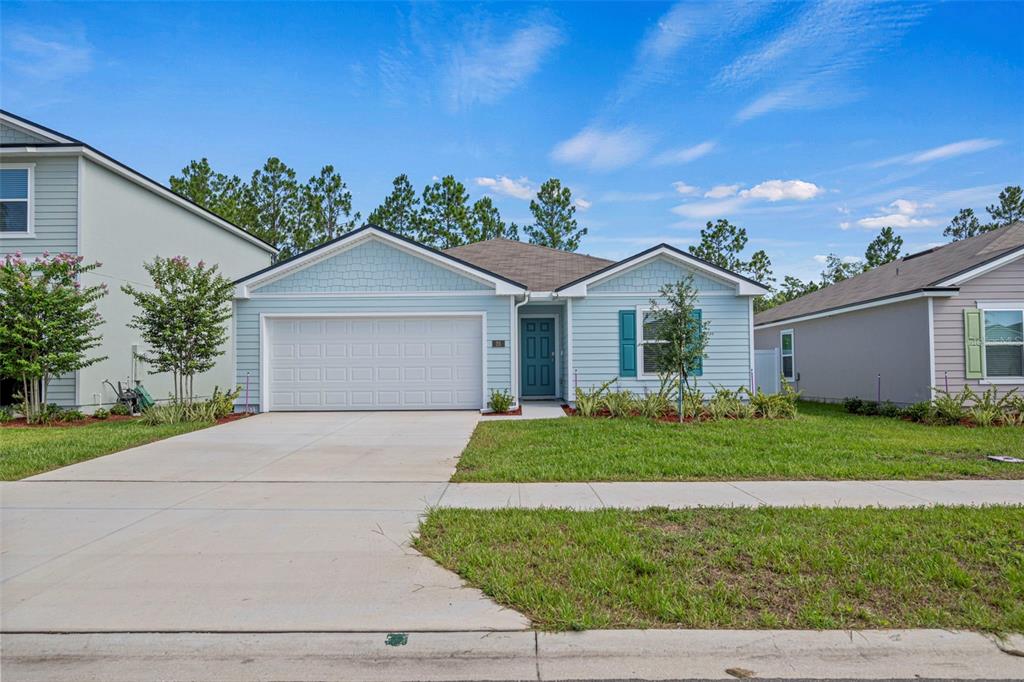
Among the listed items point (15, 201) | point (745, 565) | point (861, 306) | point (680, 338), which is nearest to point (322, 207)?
point (15, 201)

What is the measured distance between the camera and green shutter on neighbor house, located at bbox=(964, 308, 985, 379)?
1274cm

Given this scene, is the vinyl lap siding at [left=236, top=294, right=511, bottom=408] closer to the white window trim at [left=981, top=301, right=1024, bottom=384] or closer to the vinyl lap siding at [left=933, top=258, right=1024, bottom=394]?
the vinyl lap siding at [left=933, top=258, right=1024, bottom=394]

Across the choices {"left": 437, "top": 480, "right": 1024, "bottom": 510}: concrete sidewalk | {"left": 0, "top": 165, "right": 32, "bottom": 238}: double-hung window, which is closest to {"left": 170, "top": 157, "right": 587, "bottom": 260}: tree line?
{"left": 0, "top": 165, "right": 32, "bottom": 238}: double-hung window

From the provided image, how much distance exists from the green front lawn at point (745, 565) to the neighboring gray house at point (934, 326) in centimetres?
922

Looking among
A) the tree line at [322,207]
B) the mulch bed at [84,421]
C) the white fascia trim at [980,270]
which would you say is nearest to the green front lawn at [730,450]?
the white fascia trim at [980,270]

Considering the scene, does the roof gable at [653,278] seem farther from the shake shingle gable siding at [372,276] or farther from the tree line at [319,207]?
the tree line at [319,207]

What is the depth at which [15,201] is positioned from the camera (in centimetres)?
1325

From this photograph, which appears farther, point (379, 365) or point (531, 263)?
point (531, 263)

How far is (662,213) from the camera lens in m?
25.6

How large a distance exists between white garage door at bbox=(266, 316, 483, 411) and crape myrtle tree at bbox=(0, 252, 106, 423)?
3738 mm

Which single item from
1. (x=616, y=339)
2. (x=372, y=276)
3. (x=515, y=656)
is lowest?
(x=515, y=656)

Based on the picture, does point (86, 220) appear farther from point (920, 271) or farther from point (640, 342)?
point (920, 271)

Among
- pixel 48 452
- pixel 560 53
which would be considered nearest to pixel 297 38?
pixel 560 53

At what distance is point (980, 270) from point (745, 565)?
12.7 metres
